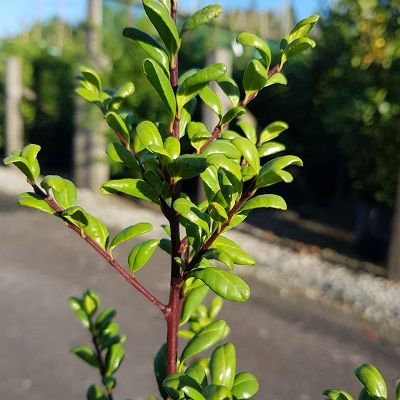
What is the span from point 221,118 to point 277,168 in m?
0.16

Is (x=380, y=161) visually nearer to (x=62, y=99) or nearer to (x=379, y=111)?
Result: (x=379, y=111)

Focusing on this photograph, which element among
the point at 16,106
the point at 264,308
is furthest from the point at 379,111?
the point at 16,106

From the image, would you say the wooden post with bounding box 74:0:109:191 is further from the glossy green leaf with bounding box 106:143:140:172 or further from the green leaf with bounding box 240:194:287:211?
the green leaf with bounding box 240:194:287:211

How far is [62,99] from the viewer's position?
26.5 ft

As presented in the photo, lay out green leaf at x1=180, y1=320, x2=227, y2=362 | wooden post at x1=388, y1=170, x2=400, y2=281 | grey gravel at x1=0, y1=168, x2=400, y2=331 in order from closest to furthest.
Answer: green leaf at x1=180, y1=320, x2=227, y2=362, grey gravel at x1=0, y1=168, x2=400, y2=331, wooden post at x1=388, y1=170, x2=400, y2=281

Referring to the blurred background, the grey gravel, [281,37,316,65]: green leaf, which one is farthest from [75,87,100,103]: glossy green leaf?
the grey gravel

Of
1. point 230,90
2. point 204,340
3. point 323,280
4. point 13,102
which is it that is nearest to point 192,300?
point 204,340

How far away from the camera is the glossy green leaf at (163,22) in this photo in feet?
2.09

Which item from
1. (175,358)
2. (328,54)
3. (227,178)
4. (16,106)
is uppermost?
(328,54)

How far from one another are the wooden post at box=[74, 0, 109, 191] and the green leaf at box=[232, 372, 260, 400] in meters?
5.90

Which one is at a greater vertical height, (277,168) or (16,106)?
(277,168)

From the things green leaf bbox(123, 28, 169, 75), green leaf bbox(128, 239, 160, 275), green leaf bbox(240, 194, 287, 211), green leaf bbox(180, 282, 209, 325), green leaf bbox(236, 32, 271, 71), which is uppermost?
green leaf bbox(236, 32, 271, 71)

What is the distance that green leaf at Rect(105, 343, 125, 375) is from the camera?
104 cm

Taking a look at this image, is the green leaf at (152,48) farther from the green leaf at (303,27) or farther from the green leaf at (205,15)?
the green leaf at (303,27)
